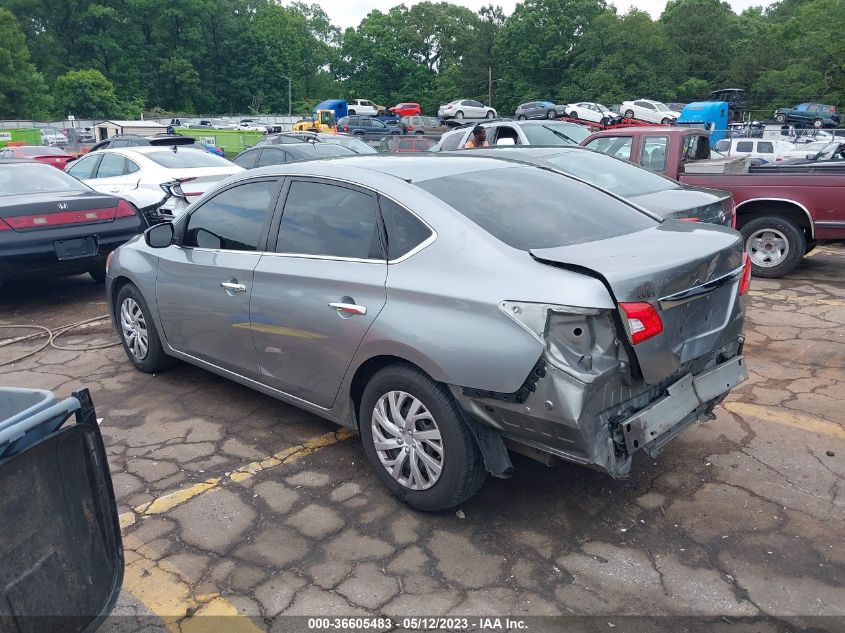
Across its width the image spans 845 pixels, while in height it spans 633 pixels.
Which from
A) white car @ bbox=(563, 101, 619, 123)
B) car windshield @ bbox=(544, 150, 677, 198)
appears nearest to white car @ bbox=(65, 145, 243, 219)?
car windshield @ bbox=(544, 150, 677, 198)

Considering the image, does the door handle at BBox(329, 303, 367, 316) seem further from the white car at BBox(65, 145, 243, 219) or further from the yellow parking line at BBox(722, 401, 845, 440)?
the white car at BBox(65, 145, 243, 219)

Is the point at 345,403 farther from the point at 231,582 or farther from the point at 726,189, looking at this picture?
the point at 726,189

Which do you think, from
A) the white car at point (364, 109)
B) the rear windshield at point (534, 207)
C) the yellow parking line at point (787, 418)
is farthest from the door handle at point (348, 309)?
the white car at point (364, 109)

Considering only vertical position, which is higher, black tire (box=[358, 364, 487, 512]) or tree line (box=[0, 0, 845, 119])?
tree line (box=[0, 0, 845, 119])

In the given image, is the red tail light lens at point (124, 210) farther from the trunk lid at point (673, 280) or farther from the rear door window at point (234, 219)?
the trunk lid at point (673, 280)

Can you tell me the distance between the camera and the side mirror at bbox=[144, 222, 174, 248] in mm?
4660

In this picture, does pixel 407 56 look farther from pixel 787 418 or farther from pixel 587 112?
pixel 787 418

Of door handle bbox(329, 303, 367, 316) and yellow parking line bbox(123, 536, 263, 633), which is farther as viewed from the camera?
door handle bbox(329, 303, 367, 316)

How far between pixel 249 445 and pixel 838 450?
3386 mm

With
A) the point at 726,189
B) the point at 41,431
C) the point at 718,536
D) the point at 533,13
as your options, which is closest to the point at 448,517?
the point at 718,536

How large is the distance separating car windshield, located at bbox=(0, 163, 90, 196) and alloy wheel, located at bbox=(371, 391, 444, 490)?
601 cm

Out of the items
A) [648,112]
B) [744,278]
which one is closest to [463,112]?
[648,112]

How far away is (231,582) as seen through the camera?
2.93m

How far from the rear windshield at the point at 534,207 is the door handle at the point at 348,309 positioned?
26.5 inches
